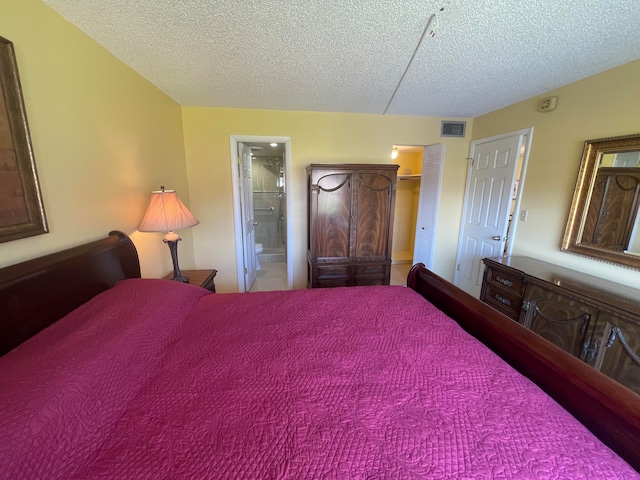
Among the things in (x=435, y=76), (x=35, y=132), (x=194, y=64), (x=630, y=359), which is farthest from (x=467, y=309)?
(x=194, y=64)

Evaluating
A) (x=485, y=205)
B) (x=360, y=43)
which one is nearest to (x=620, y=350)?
(x=485, y=205)

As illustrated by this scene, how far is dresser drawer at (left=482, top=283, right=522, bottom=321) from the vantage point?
6.71ft

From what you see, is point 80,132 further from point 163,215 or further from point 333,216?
point 333,216

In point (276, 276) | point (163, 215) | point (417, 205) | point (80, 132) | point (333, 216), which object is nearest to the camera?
point (80, 132)

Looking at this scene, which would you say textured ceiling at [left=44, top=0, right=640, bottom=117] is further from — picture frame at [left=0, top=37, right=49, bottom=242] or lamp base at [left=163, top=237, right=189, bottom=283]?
lamp base at [left=163, top=237, right=189, bottom=283]

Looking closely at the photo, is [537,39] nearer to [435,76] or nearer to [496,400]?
[435,76]

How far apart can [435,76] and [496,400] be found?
7.31 feet

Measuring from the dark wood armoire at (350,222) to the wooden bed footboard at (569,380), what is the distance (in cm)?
151

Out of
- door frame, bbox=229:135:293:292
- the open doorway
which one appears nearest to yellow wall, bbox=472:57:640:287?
the open doorway

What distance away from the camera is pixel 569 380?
86 cm

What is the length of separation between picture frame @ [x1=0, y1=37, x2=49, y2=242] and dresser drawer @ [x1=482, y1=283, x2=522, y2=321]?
3.10 metres

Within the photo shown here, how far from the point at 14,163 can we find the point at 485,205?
3741 millimetres

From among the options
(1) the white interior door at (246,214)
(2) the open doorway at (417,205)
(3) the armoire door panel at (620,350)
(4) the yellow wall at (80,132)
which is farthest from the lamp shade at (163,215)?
(3) the armoire door panel at (620,350)

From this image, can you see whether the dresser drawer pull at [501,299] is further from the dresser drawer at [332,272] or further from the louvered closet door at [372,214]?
the dresser drawer at [332,272]
